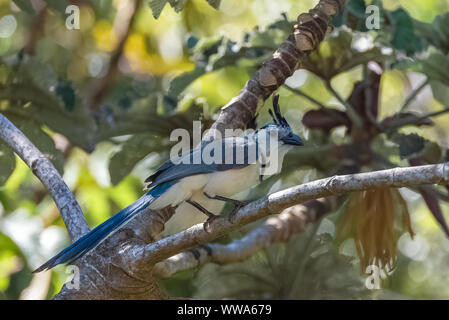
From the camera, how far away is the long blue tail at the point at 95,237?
8.91ft

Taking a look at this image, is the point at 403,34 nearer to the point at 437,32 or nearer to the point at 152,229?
the point at 437,32

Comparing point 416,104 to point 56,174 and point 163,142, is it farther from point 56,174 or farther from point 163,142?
point 56,174

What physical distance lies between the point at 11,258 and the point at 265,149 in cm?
212

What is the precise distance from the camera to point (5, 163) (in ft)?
12.5

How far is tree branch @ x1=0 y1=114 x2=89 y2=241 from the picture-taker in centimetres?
294

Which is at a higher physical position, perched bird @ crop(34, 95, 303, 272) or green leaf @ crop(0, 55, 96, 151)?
green leaf @ crop(0, 55, 96, 151)

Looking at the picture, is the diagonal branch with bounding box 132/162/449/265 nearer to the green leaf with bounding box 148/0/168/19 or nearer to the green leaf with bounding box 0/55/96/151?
the green leaf with bounding box 148/0/168/19

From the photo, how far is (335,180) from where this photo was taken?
7.14 feet

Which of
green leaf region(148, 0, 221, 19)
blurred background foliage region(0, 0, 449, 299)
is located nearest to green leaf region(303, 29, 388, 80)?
blurred background foliage region(0, 0, 449, 299)

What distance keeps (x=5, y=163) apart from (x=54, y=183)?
942 millimetres

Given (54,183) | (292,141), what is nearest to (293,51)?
(292,141)

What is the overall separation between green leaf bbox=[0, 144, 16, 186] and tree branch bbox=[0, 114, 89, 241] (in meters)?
0.62

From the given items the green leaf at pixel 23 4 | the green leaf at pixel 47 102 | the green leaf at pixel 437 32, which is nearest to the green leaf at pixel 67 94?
the green leaf at pixel 47 102
